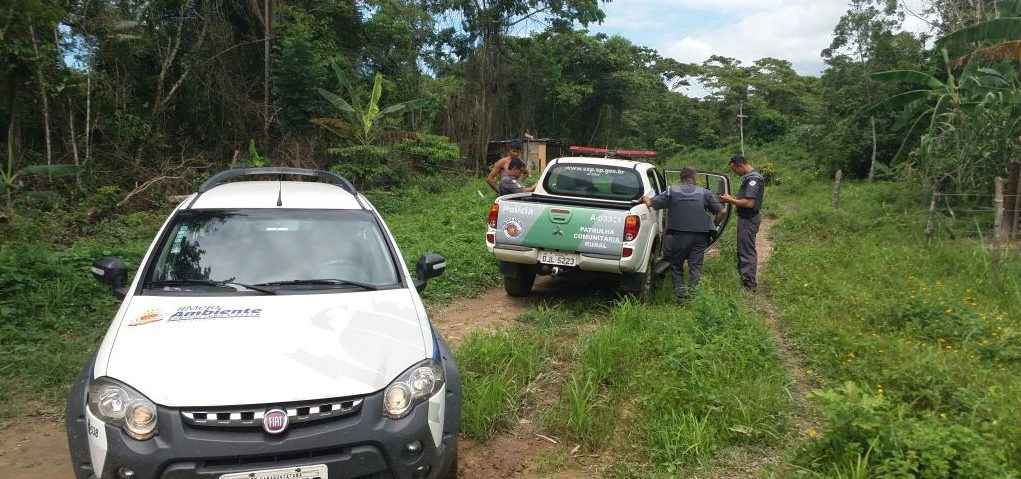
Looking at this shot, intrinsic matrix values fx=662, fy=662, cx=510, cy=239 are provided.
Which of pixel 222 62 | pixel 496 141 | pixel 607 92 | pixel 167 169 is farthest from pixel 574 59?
pixel 167 169

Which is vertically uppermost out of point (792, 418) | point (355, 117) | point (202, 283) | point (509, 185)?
point (355, 117)

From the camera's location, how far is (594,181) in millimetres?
7855

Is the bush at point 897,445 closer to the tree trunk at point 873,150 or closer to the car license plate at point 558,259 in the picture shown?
the car license plate at point 558,259

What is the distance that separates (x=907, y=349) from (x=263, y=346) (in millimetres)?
4553

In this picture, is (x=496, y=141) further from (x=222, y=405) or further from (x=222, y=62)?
(x=222, y=405)

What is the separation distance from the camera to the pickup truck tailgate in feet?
21.8

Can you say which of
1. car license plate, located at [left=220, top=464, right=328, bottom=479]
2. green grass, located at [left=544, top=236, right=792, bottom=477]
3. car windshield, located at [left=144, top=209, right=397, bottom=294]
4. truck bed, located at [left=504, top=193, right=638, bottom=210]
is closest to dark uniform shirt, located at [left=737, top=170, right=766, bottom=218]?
truck bed, located at [left=504, top=193, right=638, bottom=210]

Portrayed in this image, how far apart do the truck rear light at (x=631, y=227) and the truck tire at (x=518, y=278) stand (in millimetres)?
1306

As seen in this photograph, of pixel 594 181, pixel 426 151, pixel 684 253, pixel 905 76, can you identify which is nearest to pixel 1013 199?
pixel 905 76

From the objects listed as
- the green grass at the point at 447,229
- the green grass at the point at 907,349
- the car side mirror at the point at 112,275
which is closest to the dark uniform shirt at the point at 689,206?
the green grass at the point at 907,349

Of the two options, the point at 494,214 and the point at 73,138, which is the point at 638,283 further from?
the point at 73,138

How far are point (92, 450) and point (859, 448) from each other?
11.5 ft

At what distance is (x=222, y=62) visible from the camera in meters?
15.1

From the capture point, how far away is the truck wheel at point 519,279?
7.44 meters
